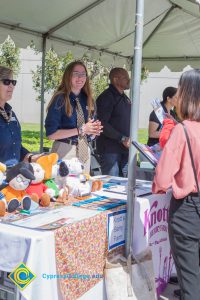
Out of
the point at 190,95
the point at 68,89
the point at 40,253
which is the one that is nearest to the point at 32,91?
the point at 68,89

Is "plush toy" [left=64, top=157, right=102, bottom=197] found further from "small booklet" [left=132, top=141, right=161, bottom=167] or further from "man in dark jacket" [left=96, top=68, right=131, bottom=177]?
"man in dark jacket" [left=96, top=68, right=131, bottom=177]

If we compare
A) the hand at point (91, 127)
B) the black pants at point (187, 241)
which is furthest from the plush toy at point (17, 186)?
the hand at point (91, 127)

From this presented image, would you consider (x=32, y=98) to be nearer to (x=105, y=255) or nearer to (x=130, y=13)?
(x=130, y=13)

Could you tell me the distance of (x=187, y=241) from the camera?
1935 mm

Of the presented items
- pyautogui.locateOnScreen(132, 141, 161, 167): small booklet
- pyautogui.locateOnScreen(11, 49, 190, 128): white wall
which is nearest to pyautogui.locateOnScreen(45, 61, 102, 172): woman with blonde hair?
pyautogui.locateOnScreen(132, 141, 161, 167): small booklet

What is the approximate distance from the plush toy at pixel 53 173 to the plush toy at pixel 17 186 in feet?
0.55

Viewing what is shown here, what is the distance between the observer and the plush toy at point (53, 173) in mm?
2088

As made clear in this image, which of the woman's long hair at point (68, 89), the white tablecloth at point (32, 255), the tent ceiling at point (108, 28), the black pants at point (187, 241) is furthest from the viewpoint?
the tent ceiling at point (108, 28)

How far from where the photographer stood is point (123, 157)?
378cm

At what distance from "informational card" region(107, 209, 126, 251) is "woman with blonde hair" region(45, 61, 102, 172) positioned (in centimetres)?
91

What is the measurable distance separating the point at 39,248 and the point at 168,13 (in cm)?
416

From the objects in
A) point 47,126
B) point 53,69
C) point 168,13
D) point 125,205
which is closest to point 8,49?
point 53,69

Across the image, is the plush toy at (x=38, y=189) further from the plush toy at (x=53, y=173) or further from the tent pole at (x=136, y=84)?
the tent pole at (x=136, y=84)

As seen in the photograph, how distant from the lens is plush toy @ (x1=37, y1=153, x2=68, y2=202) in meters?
2.09
